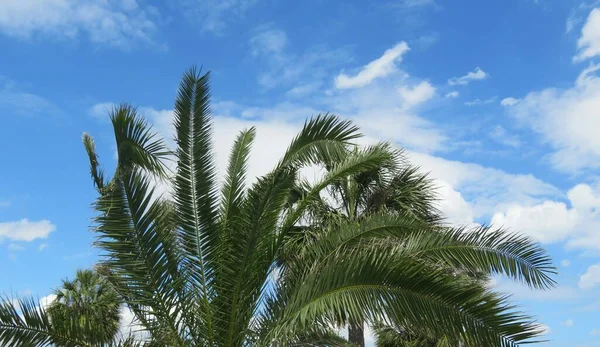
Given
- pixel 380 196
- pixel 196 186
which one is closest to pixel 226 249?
pixel 196 186

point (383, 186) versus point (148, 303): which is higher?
point (383, 186)

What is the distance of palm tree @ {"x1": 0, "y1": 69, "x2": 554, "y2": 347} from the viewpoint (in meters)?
7.40

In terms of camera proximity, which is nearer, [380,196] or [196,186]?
[196,186]

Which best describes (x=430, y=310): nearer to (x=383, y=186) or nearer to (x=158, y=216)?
(x=158, y=216)

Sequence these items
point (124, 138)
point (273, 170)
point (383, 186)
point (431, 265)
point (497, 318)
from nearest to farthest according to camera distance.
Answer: point (497, 318) < point (431, 265) < point (124, 138) < point (273, 170) < point (383, 186)

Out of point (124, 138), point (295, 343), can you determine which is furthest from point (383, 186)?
point (124, 138)

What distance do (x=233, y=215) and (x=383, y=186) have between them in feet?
18.4

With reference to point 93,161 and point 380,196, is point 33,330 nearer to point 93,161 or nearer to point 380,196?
point 93,161

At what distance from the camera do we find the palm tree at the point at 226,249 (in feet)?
24.3

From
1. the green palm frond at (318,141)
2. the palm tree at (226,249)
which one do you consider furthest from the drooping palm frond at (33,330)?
the green palm frond at (318,141)

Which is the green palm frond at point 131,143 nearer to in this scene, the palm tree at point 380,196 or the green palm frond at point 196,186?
the green palm frond at point 196,186

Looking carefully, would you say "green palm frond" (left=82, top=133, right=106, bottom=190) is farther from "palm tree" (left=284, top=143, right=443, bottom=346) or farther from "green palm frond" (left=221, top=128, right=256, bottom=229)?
"palm tree" (left=284, top=143, right=443, bottom=346)

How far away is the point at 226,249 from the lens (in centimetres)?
877

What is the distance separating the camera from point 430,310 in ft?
21.1
